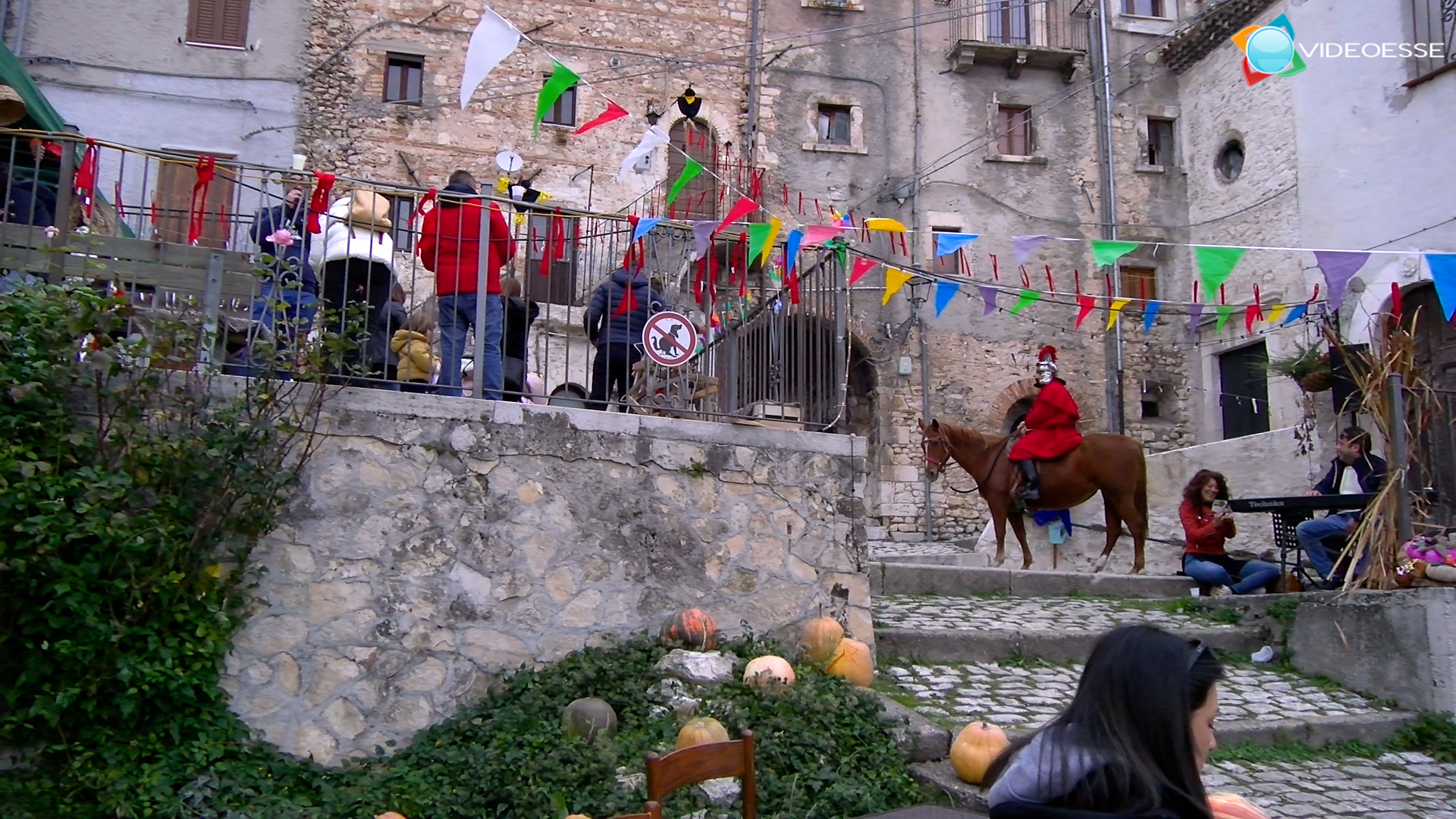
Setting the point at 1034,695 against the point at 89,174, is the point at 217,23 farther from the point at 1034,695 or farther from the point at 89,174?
the point at 1034,695

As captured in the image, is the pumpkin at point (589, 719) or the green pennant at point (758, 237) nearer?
the pumpkin at point (589, 719)

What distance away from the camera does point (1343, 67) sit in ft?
49.6

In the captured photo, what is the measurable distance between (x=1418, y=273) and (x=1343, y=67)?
10.9 ft

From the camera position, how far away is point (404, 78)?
1764cm

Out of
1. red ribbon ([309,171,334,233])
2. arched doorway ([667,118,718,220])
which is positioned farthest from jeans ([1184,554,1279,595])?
arched doorway ([667,118,718,220])

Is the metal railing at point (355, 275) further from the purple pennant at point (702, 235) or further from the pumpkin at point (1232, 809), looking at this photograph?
the pumpkin at point (1232, 809)

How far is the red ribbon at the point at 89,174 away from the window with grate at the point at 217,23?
40.8 feet

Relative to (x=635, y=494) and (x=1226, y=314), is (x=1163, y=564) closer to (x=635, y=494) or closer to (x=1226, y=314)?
(x=1226, y=314)

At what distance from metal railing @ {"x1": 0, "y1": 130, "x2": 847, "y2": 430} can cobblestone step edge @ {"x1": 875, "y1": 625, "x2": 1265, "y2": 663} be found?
136 cm

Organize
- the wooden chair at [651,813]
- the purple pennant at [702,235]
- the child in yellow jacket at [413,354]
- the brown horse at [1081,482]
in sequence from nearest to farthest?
the wooden chair at [651,813]
the child in yellow jacket at [413,354]
the purple pennant at [702,235]
the brown horse at [1081,482]

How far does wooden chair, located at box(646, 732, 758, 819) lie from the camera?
3.21m

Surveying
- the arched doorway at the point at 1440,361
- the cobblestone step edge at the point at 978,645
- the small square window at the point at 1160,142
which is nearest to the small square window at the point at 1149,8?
the small square window at the point at 1160,142

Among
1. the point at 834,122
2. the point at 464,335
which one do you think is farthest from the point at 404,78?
the point at 464,335

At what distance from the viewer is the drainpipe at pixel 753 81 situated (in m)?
18.5
